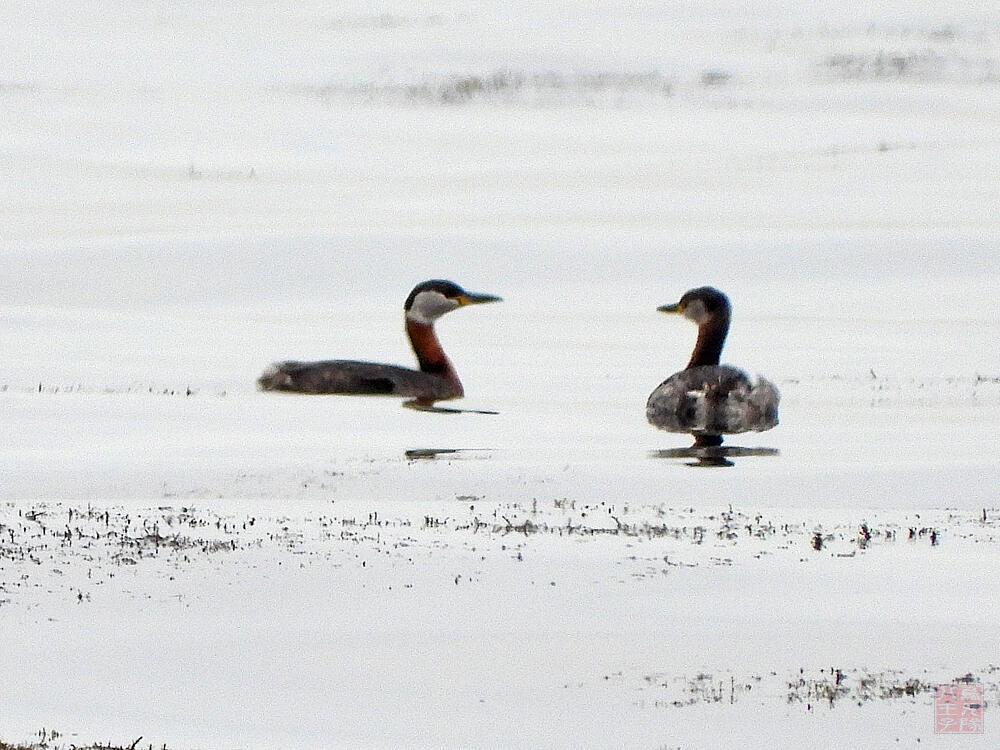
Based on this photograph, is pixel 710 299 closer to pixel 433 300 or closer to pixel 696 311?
pixel 696 311

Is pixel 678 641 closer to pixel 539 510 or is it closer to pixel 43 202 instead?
pixel 539 510

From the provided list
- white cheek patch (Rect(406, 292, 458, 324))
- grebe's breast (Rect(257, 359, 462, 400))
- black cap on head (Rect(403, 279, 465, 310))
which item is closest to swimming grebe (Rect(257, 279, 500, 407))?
grebe's breast (Rect(257, 359, 462, 400))

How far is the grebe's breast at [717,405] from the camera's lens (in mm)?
11781

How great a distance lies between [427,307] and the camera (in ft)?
47.0

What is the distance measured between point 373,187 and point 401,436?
14.9m

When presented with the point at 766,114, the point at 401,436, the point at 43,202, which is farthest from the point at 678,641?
the point at 766,114

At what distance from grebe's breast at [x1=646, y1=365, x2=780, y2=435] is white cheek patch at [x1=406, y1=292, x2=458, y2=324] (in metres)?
2.71

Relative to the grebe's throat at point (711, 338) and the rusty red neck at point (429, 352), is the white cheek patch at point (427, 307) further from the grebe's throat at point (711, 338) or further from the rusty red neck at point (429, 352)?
the grebe's throat at point (711, 338)

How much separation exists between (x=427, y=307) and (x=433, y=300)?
2.7 inches

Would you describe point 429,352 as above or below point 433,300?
below

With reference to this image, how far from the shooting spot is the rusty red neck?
13.8 m

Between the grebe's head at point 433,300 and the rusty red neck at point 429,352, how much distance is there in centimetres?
6

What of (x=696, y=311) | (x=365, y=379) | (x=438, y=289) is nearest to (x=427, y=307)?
(x=438, y=289)

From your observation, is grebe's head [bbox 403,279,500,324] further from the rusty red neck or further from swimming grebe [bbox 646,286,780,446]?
swimming grebe [bbox 646,286,780,446]
